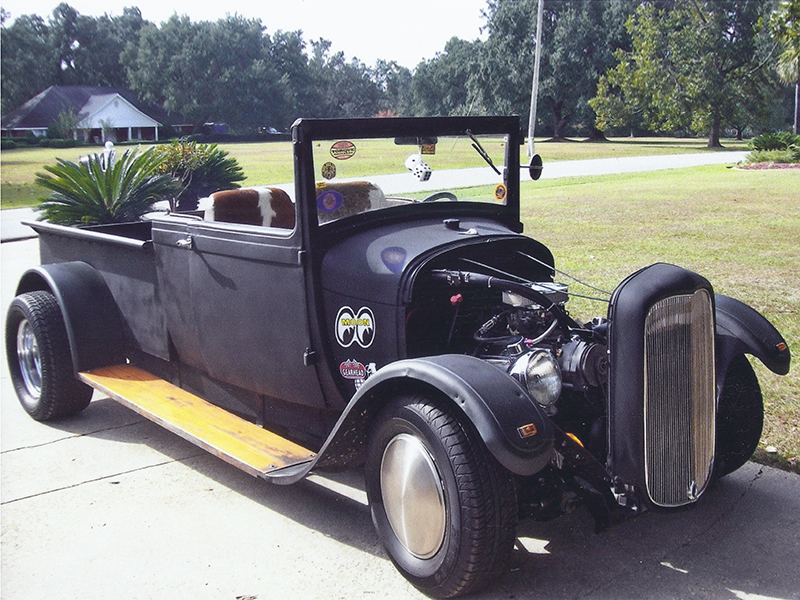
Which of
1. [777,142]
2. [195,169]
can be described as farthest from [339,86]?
[195,169]

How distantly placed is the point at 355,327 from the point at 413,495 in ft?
2.85

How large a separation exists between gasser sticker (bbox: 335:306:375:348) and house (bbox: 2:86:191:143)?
191 ft

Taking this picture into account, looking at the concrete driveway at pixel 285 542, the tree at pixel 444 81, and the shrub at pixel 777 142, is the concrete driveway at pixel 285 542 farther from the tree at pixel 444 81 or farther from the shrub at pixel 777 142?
the tree at pixel 444 81

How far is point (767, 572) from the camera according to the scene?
9.82 ft

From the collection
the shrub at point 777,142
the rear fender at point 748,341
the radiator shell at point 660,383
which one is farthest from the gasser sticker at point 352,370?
the shrub at point 777,142

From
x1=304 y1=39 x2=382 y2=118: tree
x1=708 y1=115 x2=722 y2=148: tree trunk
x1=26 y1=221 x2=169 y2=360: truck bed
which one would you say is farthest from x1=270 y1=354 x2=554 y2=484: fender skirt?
x1=304 y1=39 x2=382 y2=118: tree

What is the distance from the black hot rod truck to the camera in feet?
9.04

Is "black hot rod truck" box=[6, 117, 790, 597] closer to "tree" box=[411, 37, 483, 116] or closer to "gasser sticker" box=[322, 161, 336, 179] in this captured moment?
"gasser sticker" box=[322, 161, 336, 179]

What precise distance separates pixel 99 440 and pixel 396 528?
2362mm

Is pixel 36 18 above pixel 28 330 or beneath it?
above

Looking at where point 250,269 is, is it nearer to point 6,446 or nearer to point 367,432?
point 367,432

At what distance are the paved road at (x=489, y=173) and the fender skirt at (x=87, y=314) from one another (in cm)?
194

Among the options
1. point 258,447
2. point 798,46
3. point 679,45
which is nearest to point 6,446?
point 258,447

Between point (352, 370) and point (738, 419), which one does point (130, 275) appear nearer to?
point (352, 370)
